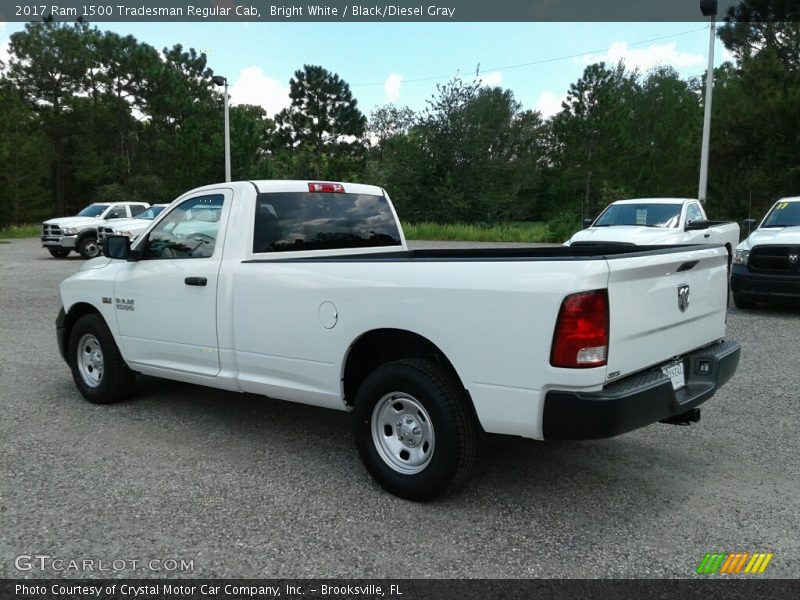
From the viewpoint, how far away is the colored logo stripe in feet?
10.6

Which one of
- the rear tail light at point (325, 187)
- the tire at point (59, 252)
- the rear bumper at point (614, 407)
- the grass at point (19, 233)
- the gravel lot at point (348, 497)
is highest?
the rear tail light at point (325, 187)

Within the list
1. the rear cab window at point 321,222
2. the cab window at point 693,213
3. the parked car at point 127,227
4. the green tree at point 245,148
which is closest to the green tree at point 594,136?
the green tree at point 245,148

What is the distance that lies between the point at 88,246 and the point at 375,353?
70.7 feet

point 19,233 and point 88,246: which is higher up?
point 88,246

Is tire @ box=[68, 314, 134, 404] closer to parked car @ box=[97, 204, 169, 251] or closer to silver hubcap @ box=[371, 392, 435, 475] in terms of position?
silver hubcap @ box=[371, 392, 435, 475]

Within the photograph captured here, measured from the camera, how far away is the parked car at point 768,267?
1030 centimetres

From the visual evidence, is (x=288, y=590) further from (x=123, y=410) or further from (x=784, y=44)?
(x=784, y=44)

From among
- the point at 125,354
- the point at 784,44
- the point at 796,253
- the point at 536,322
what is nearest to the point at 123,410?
the point at 125,354

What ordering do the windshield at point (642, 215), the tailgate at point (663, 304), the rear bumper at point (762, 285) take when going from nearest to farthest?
the tailgate at point (663, 304), the rear bumper at point (762, 285), the windshield at point (642, 215)

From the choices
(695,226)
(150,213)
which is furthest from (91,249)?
(695,226)

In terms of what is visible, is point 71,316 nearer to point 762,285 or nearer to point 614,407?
point 614,407

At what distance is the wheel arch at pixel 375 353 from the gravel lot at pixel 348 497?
1.94 feet

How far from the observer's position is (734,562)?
331 centimetres

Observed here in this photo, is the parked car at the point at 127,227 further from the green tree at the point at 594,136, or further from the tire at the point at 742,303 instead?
the green tree at the point at 594,136
